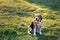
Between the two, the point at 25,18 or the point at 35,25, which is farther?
the point at 25,18

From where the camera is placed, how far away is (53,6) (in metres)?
11.9

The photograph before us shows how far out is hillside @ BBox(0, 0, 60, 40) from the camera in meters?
8.17

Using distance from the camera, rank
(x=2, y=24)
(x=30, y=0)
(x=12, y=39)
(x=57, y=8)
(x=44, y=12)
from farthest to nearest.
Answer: (x=30, y=0) < (x=57, y=8) < (x=44, y=12) < (x=2, y=24) < (x=12, y=39)

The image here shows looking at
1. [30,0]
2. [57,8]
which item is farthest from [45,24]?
[30,0]

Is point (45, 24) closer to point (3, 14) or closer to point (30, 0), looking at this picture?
point (3, 14)

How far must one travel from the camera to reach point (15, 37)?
7996 millimetres

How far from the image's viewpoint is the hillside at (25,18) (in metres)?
8.17

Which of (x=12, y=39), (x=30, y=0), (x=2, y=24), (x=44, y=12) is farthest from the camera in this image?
(x=30, y=0)

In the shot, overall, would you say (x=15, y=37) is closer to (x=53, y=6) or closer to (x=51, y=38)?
(x=51, y=38)

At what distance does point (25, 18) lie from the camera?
9961 mm

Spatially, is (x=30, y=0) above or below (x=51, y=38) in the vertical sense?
above

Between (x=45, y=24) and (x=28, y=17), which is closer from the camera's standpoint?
(x=45, y=24)

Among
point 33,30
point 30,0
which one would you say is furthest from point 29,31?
point 30,0

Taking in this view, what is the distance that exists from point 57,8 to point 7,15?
2911 mm
